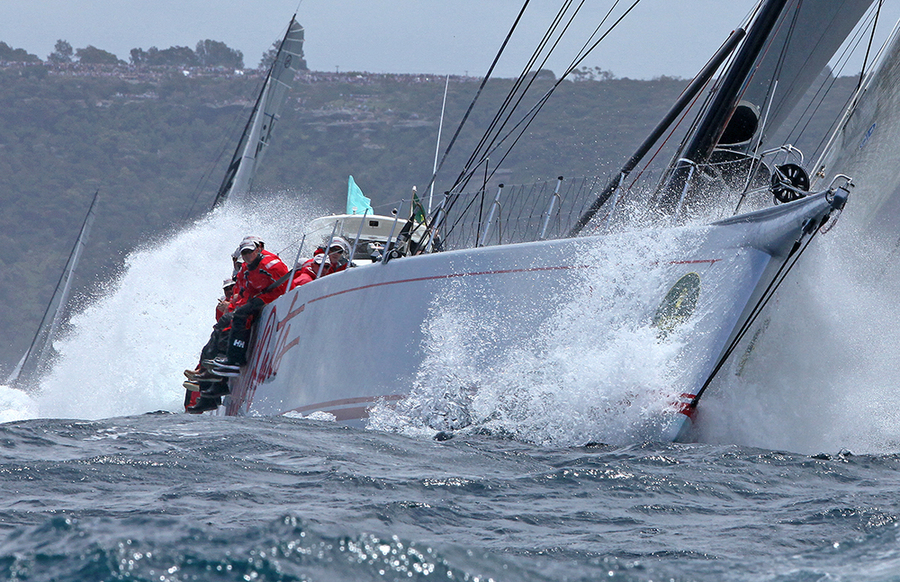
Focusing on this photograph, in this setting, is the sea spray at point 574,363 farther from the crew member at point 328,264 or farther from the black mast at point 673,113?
the crew member at point 328,264

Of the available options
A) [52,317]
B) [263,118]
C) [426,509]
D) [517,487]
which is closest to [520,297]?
[517,487]

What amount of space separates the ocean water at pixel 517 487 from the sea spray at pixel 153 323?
26.2 ft

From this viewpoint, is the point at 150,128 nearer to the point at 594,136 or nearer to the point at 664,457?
the point at 594,136

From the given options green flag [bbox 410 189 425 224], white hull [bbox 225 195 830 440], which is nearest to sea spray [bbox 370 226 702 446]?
white hull [bbox 225 195 830 440]

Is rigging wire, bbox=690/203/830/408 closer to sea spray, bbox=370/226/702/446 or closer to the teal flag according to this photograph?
sea spray, bbox=370/226/702/446

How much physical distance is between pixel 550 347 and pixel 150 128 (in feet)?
251

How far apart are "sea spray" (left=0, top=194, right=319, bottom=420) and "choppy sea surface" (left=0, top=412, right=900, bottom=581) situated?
8614mm

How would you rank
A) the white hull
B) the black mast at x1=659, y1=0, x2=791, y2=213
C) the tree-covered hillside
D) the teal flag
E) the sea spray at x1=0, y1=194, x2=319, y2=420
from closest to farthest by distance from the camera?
the white hull → the black mast at x1=659, y1=0, x2=791, y2=213 → the teal flag → the sea spray at x1=0, y1=194, x2=319, y2=420 → the tree-covered hillside

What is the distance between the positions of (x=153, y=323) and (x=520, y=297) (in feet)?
33.7

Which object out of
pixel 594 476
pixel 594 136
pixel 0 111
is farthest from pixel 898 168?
pixel 0 111

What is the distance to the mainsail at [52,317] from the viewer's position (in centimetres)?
2031

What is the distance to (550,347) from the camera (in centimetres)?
464

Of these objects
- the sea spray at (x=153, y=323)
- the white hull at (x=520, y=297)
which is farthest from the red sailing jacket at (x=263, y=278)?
the sea spray at (x=153, y=323)

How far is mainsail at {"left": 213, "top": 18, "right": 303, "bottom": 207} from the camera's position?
16.6 m
